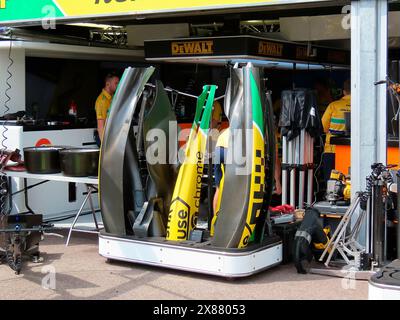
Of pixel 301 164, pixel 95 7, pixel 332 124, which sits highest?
pixel 95 7

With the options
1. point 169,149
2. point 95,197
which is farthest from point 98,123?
point 169,149

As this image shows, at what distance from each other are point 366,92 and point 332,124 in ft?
7.43

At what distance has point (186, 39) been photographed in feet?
30.3

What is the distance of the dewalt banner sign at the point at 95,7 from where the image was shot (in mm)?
6625

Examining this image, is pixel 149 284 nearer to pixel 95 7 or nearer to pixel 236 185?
pixel 236 185

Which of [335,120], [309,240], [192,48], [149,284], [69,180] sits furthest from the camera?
[192,48]

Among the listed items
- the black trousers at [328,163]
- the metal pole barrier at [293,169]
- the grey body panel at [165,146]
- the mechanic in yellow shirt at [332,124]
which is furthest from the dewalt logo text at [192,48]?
the grey body panel at [165,146]

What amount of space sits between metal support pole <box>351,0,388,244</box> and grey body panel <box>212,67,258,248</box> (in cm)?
102

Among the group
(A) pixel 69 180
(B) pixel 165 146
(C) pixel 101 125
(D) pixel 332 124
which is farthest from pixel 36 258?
(D) pixel 332 124

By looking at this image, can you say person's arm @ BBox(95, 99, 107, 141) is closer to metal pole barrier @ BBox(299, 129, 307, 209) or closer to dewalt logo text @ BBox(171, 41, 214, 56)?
dewalt logo text @ BBox(171, 41, 214, 56)

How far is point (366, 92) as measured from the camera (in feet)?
20.5

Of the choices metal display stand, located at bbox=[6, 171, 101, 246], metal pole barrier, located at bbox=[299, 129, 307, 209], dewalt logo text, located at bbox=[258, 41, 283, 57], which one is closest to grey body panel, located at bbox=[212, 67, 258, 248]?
metal display stand, located at bbox=[6, 171, 101, 246]

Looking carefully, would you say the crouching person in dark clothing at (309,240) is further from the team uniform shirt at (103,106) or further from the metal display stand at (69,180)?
the team uniform shirt at (103,106)
